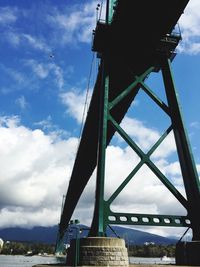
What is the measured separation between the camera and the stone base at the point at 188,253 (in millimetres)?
9578

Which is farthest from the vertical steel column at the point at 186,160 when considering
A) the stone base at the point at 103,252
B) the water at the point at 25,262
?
the water at the point at 25,262

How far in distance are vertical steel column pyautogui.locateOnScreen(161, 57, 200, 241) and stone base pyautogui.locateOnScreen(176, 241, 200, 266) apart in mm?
485

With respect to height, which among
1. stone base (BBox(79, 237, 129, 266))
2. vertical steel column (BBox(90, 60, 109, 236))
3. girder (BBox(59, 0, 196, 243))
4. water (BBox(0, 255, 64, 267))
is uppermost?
girder (BBox(59, 0, 196, 243))

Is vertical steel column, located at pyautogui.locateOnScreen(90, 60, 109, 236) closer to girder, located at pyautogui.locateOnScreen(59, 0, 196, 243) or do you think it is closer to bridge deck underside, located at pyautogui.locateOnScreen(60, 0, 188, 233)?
girder, located at pyautogui.locateOnScreen(59, 0, 196, 243)

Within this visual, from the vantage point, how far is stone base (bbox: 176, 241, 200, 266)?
31.4 feet

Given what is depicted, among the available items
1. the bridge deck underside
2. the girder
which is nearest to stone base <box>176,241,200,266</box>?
the girder

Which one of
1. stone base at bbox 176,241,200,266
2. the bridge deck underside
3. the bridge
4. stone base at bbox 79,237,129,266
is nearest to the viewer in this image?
stone base at bbox 79,237,129,266

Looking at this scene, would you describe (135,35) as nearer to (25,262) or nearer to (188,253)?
(188,253)

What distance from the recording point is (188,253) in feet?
32.2

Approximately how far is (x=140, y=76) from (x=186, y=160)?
3642 mm

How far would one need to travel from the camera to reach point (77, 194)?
33688 millimetres

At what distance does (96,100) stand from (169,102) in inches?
229

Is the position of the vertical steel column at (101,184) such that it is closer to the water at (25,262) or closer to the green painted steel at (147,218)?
the green painted steel at (147,218)

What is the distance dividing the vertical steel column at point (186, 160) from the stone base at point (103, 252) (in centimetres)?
272
